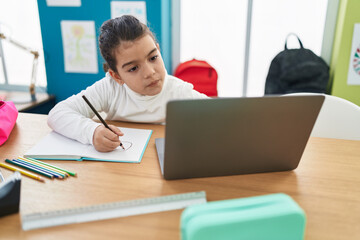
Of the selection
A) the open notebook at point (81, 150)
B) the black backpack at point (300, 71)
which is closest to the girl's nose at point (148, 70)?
the open notebook at point (81, 150)

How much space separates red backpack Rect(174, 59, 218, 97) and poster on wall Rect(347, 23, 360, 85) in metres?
0.98

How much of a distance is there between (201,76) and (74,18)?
45.3 inches

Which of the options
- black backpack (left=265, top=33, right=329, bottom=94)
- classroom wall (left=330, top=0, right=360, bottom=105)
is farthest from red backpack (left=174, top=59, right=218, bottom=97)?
classroom wall (left=330, top=0, right=360, bottom=105)

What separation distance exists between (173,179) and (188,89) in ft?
2.18

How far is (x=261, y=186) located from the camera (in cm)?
72

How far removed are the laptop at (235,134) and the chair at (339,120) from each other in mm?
549

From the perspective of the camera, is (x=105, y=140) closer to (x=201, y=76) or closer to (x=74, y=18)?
(x=201, y=76)

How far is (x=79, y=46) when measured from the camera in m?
2.50

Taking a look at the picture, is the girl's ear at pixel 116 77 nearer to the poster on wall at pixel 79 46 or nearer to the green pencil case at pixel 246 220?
the green pencil case at pixel 246 220

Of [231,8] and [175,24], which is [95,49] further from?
[231,8]

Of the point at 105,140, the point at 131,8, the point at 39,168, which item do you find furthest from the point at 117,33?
the point at 131,8

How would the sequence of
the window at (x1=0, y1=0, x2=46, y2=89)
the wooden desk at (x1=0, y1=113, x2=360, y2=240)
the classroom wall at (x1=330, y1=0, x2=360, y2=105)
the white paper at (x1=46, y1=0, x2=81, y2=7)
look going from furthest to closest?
the window at (x1=0, y1=0, x2=46, y2=89)
the white paper at (x1=46, y1=0, x2=81, y2=7)
the classroom wall at (x1=330, y1=0, x2=360, y2=105)
the wooden desk at (x1=0, y1=113, x2=360, y2=240)

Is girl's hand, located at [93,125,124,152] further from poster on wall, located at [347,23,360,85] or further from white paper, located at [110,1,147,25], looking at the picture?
poster on wall, located at [347,23,360,85]

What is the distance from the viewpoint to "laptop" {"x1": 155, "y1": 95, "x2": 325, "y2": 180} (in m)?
0.61
